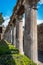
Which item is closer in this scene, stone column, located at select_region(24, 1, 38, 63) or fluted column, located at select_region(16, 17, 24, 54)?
stone column, located at select_region(24, 1, 38, 63)

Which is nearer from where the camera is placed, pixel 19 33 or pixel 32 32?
pixel 32 32

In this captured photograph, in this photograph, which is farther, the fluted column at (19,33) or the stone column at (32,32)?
the fluted column at (19,33)

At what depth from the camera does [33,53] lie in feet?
19.5

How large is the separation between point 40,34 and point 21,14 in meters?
4.72

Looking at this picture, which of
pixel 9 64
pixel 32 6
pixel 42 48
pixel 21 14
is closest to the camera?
pixel 9 64

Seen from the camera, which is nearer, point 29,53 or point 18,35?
point 29,53

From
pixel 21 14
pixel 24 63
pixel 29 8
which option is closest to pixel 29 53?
pixel 29 8

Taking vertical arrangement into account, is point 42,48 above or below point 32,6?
below

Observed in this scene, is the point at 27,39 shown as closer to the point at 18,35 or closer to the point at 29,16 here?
the point at 29,16

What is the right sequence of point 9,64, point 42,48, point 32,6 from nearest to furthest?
point 9,64
point 32,6
point 42,48

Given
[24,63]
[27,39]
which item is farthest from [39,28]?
[24,63]

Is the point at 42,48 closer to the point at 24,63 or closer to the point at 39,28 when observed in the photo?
the point at 39,28

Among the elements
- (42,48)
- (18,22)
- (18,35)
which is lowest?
(42,48)

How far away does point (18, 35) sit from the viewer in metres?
10.6
